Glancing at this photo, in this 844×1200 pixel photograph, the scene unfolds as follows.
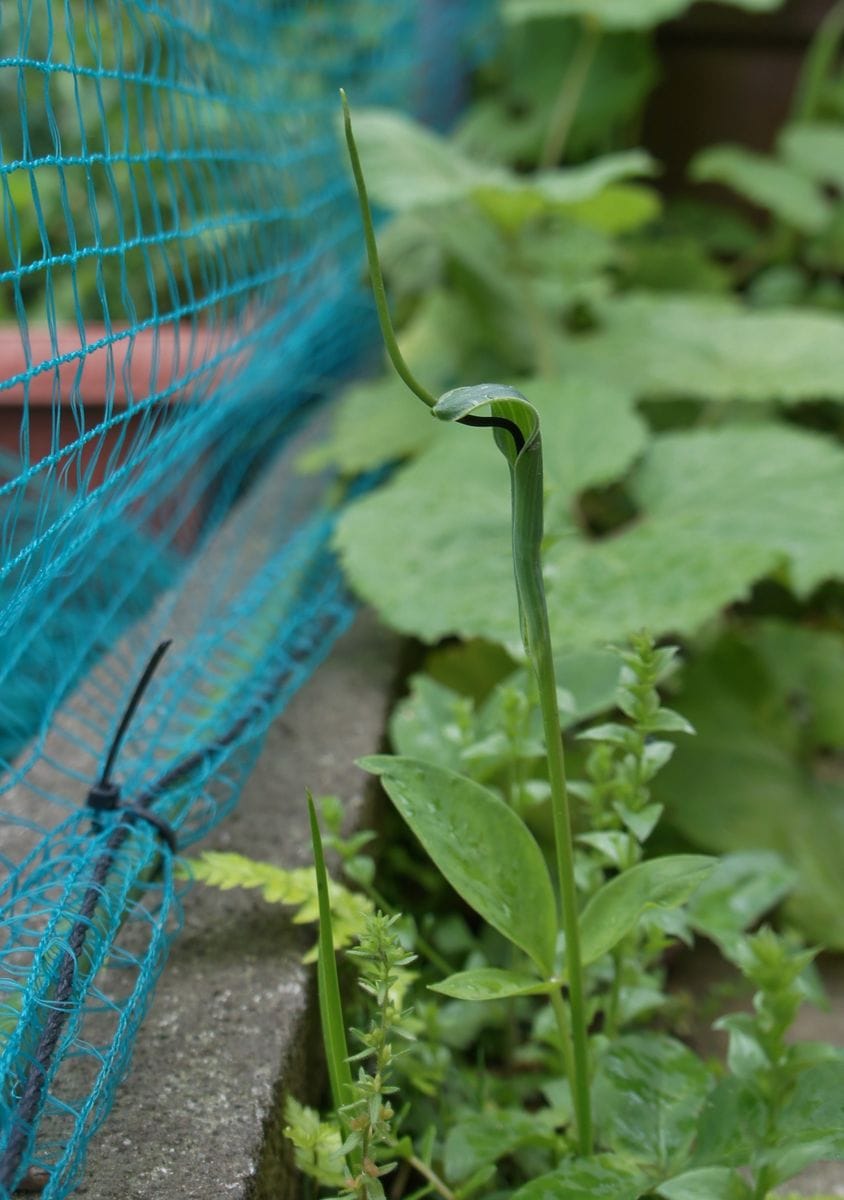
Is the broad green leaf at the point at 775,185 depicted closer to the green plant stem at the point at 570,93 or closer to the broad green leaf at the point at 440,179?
the green plant stem at the point at 570,93

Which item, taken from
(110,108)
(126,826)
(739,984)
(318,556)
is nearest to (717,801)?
(739,984)

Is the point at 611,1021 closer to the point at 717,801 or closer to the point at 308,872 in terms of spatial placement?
the point at 308,872

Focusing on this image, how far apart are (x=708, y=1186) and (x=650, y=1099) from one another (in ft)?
0.39

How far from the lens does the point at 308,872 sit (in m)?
0.77

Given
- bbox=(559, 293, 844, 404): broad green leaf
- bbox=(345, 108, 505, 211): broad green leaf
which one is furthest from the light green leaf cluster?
bbox=(559, 293, 844, 404): broad green leaf

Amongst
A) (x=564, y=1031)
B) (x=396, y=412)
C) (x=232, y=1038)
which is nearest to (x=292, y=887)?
(x=232, y=1038)

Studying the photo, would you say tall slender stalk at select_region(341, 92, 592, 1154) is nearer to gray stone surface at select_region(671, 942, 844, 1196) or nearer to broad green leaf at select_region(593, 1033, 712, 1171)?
broad green leaf at select_region(593, 1033, 712, 1171)

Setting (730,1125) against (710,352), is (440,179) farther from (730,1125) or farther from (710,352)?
(730,1125)

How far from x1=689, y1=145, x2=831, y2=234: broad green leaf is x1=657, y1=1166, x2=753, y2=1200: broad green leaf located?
1.79m

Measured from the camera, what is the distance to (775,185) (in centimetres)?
201

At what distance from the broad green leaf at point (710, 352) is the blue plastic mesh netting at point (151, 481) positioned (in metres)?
0.40

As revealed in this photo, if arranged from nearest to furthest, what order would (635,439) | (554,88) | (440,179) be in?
(635,439) < (440,179) < (554,88)

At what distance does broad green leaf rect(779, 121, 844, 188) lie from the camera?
2.00m

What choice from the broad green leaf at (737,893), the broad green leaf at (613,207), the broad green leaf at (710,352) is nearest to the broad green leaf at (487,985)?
the broad green leaf at (737,893)
